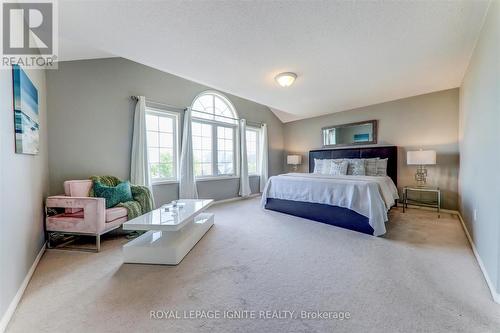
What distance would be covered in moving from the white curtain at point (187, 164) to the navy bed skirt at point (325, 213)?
173 centimetres

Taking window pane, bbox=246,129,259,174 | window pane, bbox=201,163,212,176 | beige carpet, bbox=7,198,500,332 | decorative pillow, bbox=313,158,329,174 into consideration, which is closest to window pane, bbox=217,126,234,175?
window pane, bbox=201,163,212,176

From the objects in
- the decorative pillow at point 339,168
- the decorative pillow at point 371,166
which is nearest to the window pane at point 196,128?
the decorative pillow at point 339,168

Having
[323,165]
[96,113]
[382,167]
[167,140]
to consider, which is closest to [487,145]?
[382,167]

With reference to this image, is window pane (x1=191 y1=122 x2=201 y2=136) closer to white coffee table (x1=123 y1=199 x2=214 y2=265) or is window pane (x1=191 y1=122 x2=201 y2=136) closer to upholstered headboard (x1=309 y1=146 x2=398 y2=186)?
white coffee table (x1=123 y1=199 x2=214 y2=265)

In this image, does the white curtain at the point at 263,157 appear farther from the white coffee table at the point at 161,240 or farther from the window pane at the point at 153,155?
the white coffee table at the point at 161,240

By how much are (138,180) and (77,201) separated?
47.1 inches

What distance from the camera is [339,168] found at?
4.82 meters

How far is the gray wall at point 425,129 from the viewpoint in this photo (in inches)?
157

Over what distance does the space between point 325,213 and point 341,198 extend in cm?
39

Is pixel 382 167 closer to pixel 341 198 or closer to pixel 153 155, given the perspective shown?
pixel 341 198

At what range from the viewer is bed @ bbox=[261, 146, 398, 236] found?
9.76ft

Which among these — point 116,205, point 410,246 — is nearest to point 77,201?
point 116,205

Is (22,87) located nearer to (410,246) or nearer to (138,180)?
(138,180)

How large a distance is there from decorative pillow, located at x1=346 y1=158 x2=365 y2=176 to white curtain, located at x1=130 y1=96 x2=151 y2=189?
4182mm
